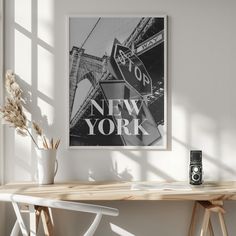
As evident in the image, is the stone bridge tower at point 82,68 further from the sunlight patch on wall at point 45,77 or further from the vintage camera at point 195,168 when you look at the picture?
the vintage camera at point 195,168

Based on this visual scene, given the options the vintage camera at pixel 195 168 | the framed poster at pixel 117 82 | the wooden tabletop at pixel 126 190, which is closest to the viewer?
the wooden tabletop at pixel 126 190

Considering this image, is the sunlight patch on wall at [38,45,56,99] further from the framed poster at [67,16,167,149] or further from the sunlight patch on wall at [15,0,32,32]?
the sunlight patch on wall at [15,0,32,32]

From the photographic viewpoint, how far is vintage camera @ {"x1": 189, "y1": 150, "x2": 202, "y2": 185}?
2635 mm

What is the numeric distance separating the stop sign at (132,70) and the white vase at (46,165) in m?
0.74

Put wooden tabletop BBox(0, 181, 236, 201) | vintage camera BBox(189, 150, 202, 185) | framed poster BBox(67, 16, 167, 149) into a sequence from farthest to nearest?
framed poster BBox(67, 16, 167, 149) < vintage camera BBox(189, 150, 202, 185) < wooden tabletop BBox(0, 181, 236, 201)

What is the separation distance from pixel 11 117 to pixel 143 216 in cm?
118

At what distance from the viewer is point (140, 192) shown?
243 cm

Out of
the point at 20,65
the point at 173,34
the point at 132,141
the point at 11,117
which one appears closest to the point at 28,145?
the point at 11,117

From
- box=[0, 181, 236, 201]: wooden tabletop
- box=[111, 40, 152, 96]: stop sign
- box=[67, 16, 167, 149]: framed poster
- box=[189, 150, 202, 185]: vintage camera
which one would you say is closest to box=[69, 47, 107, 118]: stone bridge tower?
box=[67, 16, 167, 149]: framed poster

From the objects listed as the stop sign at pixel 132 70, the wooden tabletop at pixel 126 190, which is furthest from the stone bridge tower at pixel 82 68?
the wooden tabletop at pixel 126 190

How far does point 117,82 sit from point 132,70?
0.46 ft

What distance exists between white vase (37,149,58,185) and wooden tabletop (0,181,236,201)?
0.19 feet

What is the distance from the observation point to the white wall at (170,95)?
2854mm

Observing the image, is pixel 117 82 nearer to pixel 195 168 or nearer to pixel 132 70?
pixel 132 70
